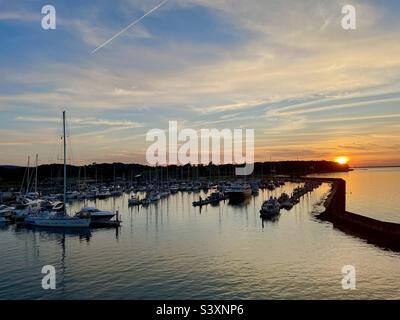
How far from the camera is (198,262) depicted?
32094 mm

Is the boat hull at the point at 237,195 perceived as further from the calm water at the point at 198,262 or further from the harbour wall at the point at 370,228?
the harbour wall at the point at 370,228

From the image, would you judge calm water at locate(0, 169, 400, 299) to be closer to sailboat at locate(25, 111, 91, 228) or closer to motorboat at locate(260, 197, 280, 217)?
sailboat at locate(25, 111, 91, 228)

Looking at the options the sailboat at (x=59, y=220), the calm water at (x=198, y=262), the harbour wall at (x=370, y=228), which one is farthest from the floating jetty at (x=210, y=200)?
the sailboat at (x=59, y=220)

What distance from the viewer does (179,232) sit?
48469mm

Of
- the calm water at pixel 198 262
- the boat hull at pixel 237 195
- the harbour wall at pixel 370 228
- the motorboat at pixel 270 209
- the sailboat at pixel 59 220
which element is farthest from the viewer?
the boat hull at pixel 237 195

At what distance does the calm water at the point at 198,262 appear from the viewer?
24.3 m

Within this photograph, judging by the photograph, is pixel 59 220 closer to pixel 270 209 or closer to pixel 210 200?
pixel 270 209

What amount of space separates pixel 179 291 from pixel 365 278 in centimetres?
1321

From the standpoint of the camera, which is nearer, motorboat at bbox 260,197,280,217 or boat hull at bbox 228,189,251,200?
motorboat at bbox 260,197,280,217

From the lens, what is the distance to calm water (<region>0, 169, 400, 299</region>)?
79.9 ft

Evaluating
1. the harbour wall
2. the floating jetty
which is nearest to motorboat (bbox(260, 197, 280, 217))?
the harbour wall

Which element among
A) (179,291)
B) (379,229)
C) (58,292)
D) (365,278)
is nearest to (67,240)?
(58,292)
